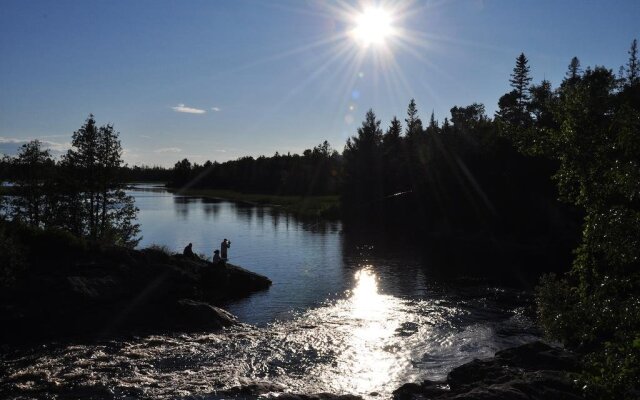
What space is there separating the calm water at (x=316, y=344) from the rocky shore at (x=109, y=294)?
7.66ft

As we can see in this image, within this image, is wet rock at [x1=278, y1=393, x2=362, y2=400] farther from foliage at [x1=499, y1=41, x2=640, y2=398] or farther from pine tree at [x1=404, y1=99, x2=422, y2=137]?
pine tree at [x1=404, y1=99, x2=422, y2=137]

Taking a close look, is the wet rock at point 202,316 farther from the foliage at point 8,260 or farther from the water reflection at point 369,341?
the foliage at point 8,260

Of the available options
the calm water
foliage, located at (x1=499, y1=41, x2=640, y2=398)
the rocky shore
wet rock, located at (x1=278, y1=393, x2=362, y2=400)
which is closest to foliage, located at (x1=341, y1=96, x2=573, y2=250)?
the calm water

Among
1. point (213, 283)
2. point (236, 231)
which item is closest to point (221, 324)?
point (213, 283)

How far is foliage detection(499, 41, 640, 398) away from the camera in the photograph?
8202mm

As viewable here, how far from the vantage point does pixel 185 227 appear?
2987 inches

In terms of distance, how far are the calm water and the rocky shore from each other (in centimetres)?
234

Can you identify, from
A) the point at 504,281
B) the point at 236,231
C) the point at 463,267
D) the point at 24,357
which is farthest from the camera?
the point at 236,231

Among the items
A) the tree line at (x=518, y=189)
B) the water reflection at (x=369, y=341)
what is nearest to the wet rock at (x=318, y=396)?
the water reflection at (x=369, y=341)

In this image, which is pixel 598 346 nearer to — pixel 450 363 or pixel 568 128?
pixel 450 363

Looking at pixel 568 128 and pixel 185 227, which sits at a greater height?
pixel 568 128

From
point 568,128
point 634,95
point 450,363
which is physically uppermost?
point 634,95

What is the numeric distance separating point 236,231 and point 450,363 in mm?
52244

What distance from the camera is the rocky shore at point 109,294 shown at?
26.4m
